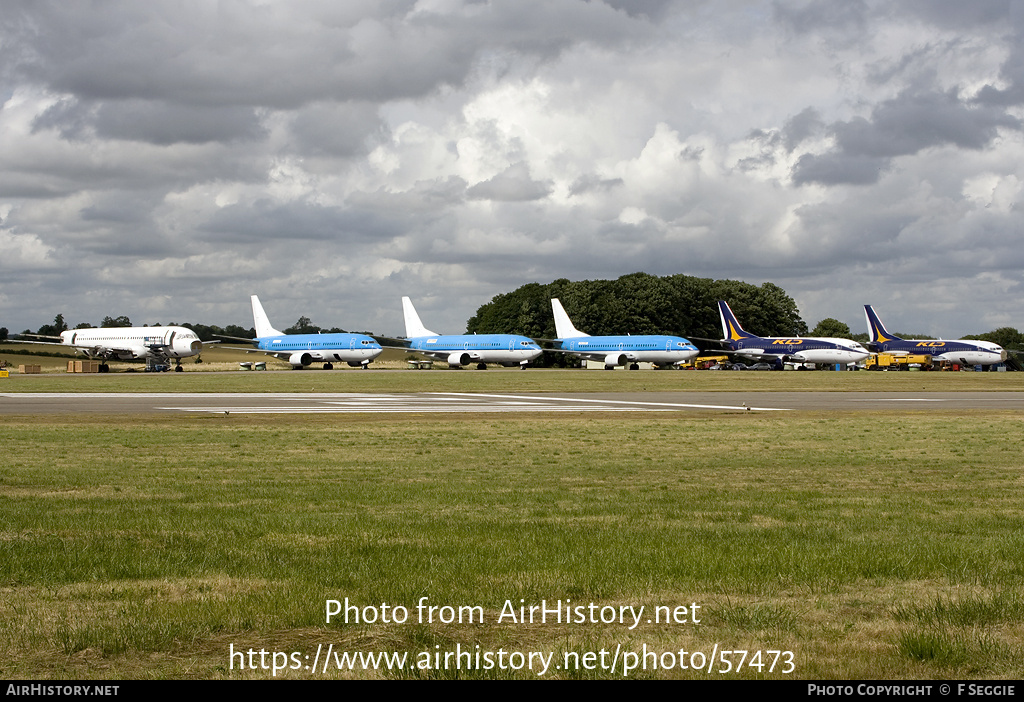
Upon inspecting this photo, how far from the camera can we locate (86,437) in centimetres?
2294

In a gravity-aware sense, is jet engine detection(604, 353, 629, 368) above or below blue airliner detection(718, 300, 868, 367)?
below

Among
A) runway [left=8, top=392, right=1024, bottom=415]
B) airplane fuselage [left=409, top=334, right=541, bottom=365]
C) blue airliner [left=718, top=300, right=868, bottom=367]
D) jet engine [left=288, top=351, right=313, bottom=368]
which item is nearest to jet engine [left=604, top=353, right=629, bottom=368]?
airplane fuselage [left=409, top=334, right=541, bottom=365]

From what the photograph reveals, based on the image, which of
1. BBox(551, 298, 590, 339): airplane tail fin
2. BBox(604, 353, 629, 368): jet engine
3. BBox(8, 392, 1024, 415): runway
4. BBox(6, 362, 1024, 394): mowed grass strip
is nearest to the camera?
BBox(8, 392, 1024, 415): runway

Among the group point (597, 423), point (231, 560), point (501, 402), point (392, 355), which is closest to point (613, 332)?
point (392, 355)

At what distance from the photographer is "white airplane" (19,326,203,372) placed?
313ft

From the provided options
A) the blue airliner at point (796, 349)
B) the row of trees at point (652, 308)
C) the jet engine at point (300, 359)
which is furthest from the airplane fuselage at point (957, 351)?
the jet engine at point (300, 359)

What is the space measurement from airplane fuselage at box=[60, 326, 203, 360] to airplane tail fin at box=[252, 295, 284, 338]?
22.2 meters

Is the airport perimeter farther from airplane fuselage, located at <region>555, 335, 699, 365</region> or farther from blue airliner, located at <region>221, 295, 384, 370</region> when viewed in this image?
blue airliner, located at <region>221, 295, 384, 370</region>

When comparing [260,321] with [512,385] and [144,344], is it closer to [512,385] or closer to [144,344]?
[144,344]

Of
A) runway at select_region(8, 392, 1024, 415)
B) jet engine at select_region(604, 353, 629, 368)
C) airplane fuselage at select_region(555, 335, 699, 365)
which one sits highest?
airplane fuselage at select_region(555, 335, 699, 365)

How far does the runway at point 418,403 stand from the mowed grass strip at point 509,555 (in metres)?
17.6

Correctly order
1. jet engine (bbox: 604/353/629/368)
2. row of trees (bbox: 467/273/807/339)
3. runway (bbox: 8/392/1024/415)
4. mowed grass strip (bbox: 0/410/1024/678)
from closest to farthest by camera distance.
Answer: mowed grass strip (bbox: 0/410/1024/678)
runway (bbox: 8/392/1024/415)
jet engine (bbox: 604/353/629/368)
row of trees (bbox: 467/273/807/339)
